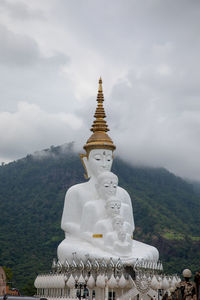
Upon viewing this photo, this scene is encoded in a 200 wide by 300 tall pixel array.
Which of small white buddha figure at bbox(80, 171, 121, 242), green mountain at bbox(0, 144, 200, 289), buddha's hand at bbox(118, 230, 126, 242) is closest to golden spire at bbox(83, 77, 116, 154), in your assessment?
small white buddha figure at bbox(80, 171, 121, 242)

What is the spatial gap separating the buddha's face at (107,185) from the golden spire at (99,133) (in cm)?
178

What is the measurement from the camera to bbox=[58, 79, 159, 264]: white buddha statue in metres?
26.2

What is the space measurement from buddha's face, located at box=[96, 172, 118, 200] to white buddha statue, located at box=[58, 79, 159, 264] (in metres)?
0.04

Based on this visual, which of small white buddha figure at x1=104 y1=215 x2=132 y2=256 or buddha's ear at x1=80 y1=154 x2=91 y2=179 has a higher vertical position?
buddha's ear at x1=80 y1=154 x2=91 y2=179

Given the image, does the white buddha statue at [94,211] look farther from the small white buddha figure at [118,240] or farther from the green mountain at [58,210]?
the green mountain at [58,210]

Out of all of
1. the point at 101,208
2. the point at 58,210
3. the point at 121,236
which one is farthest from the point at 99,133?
the point at 58,210

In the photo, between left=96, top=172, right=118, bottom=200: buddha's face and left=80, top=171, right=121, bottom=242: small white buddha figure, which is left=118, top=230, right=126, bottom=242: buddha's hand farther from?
left=96, top=172, right=118, bottom=200: buddha's face

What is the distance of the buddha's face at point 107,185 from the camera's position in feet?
89.7

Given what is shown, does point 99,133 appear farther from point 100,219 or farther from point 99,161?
point 100,219

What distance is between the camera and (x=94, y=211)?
1069 inches

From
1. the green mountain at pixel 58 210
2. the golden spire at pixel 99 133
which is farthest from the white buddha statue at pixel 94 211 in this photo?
the green mountain at pixel 58 210

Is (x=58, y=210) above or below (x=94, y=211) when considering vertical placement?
above

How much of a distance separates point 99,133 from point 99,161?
1.48 m

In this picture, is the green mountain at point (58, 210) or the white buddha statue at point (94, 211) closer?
the white buddha statue at point (94, 211)
